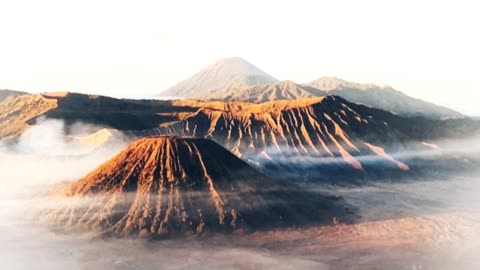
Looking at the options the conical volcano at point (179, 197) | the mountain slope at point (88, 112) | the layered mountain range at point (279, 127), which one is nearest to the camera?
the conical volcano at point (179, 197)

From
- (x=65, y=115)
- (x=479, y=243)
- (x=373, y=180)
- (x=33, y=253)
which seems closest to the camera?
(x=33, y=253)

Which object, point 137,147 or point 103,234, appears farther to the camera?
point 137,147

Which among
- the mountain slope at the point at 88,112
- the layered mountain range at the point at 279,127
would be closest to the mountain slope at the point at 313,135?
the layered mountain range at the point at 279,127

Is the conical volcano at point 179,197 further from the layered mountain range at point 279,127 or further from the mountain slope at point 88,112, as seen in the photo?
the mountain slope at point 88,112

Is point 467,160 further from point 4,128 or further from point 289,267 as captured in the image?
point 4,128

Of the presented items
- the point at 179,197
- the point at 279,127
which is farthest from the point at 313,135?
the point at 179,197

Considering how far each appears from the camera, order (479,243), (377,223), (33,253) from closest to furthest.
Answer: (33,253) → (479,243) → (377,223)

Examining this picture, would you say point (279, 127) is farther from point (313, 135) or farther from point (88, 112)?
point (88, 112)

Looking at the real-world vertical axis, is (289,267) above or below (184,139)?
below

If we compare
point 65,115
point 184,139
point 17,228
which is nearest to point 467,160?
point 184,139
